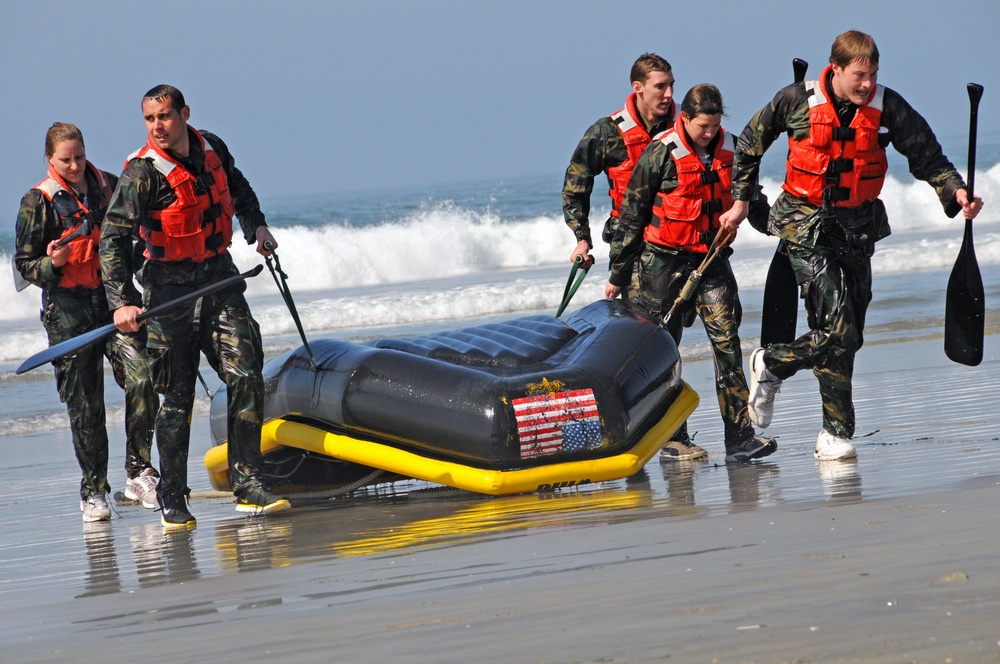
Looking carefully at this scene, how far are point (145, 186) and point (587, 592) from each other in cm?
247

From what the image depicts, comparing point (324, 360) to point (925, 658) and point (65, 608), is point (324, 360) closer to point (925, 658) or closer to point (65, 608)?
point (65, 608)

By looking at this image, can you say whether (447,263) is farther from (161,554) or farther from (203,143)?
(161,554)

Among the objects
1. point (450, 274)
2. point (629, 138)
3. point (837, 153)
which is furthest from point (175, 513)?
point (450, 274)

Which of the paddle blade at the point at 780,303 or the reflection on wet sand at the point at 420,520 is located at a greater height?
the paddle blade at the point at 780,303

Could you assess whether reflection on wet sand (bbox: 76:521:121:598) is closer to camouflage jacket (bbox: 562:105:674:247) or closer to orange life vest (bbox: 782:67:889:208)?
camouflage jacket (bbox: 562:105:674:247)

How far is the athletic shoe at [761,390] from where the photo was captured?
202 inches

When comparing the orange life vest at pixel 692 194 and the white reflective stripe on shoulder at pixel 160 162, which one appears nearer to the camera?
the white reflective stripe on shoulder at pixel 160 162

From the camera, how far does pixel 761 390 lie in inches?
203

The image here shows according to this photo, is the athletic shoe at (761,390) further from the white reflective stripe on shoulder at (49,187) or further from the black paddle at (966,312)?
the white reflective stripe on shoulder at (49,187)

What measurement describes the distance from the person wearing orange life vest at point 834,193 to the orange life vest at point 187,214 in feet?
6.59

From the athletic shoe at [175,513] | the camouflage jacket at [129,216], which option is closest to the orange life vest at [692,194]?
the camouflage jacket at [129,216]

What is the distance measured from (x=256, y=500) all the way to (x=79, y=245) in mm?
1411

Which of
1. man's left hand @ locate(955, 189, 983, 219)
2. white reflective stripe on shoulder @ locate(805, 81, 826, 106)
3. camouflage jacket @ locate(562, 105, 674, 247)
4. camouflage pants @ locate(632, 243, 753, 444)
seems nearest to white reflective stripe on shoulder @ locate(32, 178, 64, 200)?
camouflage jacket @ locate(562, 105, 674, 247)

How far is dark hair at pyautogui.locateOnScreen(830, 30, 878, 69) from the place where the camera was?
15.4ft
